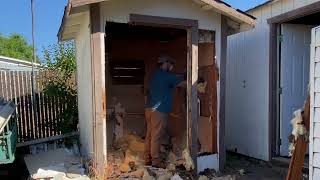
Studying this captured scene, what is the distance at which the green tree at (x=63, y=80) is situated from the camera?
9164mm

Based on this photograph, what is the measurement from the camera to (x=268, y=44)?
707 centimetres

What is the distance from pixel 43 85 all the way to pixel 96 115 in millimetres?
4854

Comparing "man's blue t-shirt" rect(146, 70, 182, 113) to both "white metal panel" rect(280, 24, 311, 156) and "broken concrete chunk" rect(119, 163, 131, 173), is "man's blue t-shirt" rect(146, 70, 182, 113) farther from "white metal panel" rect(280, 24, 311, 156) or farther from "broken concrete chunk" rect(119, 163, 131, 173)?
"white metal panel" rect(280, 24, 311, 156)

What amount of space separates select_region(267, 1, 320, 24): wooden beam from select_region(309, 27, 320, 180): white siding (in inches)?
75.5

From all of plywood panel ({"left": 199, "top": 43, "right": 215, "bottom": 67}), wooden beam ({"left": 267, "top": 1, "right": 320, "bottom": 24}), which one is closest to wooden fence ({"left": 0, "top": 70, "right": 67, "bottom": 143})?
plywood panel ({"left": 199, "top": 43, "right": 215, "bottom": 67})

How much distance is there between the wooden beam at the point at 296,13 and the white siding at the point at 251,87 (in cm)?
10

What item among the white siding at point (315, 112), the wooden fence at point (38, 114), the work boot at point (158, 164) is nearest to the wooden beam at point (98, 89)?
the work boot at point (158, 164)

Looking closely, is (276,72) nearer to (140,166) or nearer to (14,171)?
(140,166)

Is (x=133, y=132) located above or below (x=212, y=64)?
below

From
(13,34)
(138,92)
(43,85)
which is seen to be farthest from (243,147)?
(13,34)

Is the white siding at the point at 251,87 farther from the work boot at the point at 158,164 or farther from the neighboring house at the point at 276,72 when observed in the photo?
the work boot at the point at 158,164

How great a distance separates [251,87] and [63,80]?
5.30 meters

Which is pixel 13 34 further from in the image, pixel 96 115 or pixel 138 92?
pixel 96 115

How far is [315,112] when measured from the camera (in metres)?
4.14
